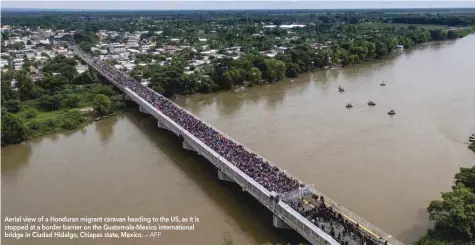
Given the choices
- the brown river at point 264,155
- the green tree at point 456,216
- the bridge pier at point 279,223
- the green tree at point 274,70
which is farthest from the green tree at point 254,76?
the green tree at point 456,216

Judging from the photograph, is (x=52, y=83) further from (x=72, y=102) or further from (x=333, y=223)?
(x=333, y=223)

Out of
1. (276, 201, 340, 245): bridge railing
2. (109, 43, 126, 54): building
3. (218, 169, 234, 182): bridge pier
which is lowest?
(218, 169, 234, 182): bridge pier

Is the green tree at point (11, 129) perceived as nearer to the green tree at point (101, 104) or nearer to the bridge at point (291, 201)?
the green tree at point (101, 104)

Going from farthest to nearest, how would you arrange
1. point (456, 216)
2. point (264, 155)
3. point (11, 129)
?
point (11, 129) < point (264, 155) < point (456, 216)

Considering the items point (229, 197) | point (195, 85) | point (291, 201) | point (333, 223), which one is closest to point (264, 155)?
point (229, 197)

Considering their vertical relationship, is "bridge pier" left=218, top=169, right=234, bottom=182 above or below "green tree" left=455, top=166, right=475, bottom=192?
below

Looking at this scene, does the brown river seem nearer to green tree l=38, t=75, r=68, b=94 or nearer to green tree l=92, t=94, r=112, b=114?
green tree l=92, t=94, r=112, b=114

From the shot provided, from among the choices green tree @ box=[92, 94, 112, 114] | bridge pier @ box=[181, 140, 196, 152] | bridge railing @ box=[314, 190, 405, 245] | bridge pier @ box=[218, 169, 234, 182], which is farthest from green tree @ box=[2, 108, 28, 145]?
bridge railing @ box=[314, 190, 405, 245]
